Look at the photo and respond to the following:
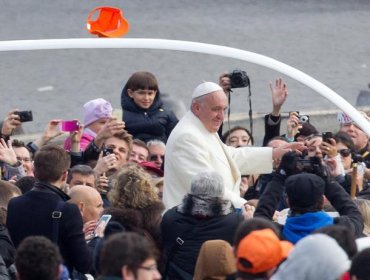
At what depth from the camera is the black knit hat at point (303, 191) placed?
24.7 feet

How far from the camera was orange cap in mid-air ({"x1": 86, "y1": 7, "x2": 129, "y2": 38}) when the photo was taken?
10414 mm

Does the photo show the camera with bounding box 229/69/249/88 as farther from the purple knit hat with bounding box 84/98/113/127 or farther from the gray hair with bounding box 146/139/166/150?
the purple knit hat with bounding box 84/98/113/127

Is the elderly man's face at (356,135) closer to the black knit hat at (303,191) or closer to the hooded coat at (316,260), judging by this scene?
the black knit hat at (303,191)

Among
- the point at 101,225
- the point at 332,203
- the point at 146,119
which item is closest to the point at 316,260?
the point at 332,203

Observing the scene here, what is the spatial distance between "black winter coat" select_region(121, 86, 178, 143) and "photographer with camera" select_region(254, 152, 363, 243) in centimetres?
238

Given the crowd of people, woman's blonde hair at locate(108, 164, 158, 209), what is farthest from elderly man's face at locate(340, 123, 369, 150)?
woman's blonde hair at locate(108, 164, 158, 209)

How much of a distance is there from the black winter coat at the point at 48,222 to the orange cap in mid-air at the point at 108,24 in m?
2.70

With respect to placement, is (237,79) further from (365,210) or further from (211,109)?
(365,210)

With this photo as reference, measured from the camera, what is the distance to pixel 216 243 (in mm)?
7262

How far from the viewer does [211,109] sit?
Answer: 28.8ft

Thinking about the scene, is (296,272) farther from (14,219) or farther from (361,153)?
(361,153)

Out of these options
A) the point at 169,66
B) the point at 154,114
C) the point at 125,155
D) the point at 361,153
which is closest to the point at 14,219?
the point at 125,155

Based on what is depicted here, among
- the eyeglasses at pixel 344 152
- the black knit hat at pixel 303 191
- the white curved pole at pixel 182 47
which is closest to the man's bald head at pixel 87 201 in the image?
the black knit hat at pixel 303 191

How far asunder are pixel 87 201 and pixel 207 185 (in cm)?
99
